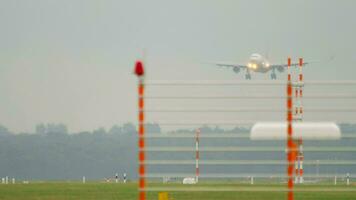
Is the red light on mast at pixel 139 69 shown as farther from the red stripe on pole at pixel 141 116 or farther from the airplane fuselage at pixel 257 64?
the airplane fuselage at pixel 257 64

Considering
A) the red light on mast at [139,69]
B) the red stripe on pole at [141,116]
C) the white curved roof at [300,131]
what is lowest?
the white curved roof at [300,131]

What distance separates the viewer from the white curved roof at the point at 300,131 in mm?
12336

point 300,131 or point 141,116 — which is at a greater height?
point 141,116

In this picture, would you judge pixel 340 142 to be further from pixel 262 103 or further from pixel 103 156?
pixel 103 156

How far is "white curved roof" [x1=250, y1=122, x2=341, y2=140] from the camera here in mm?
12336

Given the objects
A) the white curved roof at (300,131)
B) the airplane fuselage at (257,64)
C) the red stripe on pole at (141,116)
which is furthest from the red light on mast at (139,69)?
the airplane fuselage at (257,64)

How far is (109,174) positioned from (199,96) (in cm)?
16388

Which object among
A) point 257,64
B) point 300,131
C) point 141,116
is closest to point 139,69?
point 141,116

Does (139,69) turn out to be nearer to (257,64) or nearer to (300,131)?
(300,131)

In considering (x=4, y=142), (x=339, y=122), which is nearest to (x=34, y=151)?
(x=4, y=142)

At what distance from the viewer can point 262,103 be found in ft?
42.8

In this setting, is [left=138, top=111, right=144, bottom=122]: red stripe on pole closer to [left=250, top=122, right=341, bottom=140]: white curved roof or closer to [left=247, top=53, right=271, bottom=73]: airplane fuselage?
[left=250, top=122, right=341, bottom=140]: white curved roof

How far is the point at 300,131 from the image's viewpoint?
1248 centimetres

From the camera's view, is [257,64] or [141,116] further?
[257,64]
